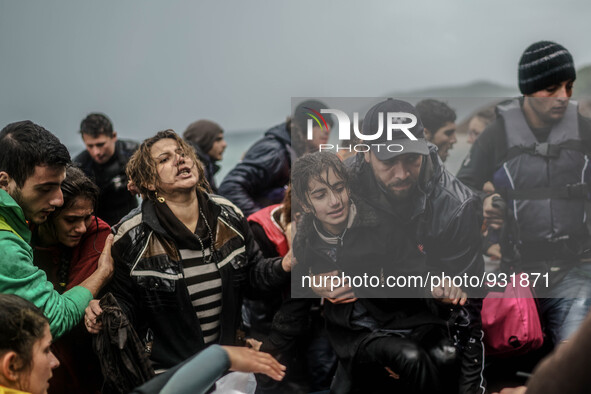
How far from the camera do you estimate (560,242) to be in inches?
101

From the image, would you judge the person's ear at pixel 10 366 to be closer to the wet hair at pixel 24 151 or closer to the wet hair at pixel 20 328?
the wet hair at pixel 20 328

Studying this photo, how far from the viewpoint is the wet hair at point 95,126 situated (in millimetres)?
3670

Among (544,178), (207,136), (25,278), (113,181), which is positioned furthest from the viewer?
(207,136)

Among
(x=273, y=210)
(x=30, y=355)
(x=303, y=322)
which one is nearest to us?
(x=30, y=355)

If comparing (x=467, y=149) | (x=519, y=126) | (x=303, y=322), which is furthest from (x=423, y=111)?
(x=303, y=322)

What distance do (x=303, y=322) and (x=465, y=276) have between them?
0.75 metres

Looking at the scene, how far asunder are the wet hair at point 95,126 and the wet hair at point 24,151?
1439 mm

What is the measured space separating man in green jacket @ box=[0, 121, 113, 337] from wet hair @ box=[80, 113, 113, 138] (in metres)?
1.42

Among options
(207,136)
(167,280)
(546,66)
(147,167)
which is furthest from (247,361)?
(207,136)

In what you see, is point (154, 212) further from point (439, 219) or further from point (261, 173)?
point (439, 219)

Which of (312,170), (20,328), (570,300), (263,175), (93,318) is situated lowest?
(570,300)

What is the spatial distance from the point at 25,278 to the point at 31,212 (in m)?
0.30

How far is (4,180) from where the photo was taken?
7.14 ft

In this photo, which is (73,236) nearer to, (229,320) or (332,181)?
(229,320)
